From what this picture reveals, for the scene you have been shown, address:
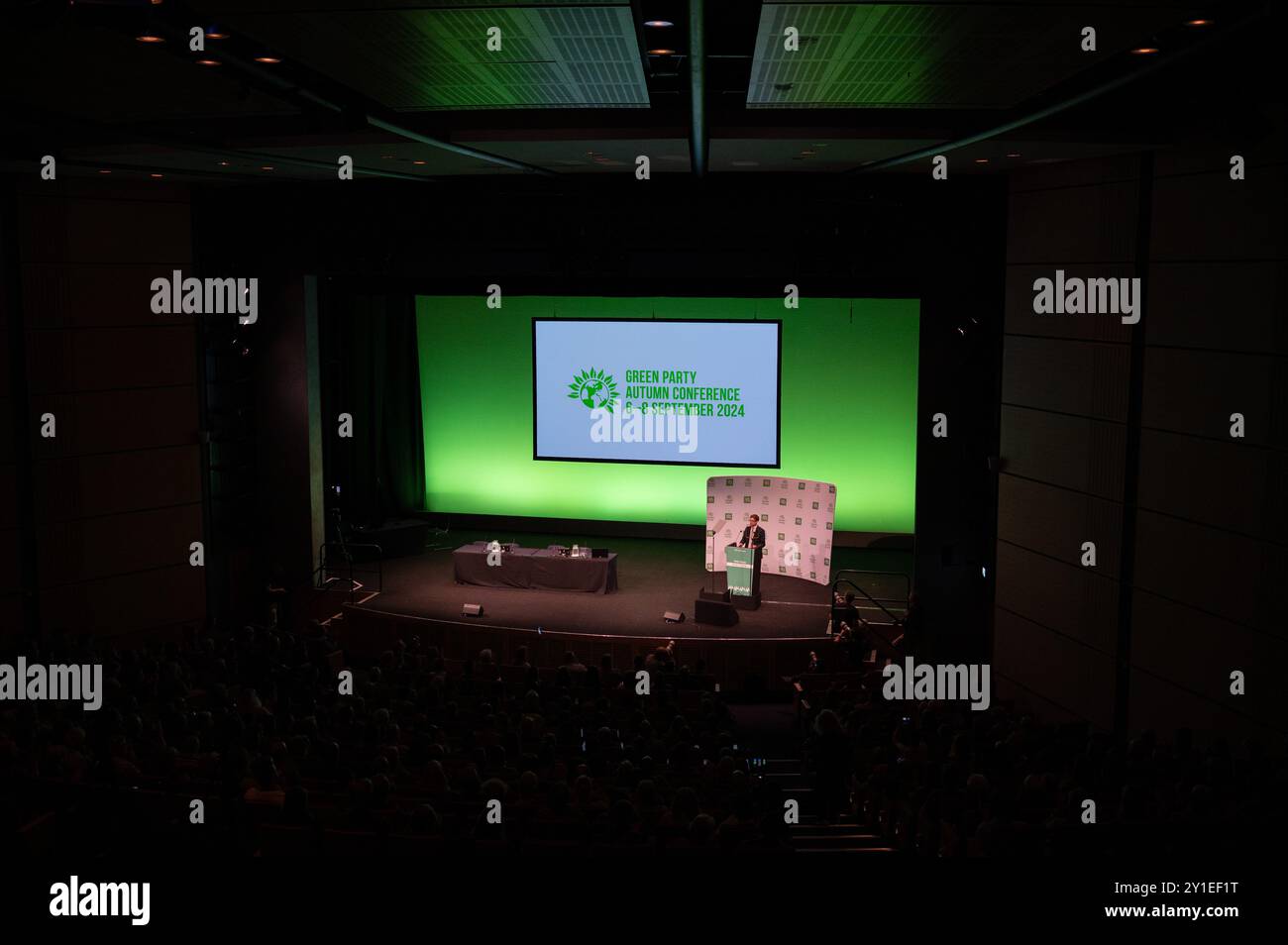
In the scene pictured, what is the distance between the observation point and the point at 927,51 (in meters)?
5.18

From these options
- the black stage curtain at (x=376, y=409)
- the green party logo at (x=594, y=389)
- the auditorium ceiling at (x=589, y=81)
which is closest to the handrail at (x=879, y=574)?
the green party logo at (x=594, y=389)

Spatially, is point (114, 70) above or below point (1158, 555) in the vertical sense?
above

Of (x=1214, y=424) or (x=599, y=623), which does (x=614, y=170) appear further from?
(x=1214, y=424)

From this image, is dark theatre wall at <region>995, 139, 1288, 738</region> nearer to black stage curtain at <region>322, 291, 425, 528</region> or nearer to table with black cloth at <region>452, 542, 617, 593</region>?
table with black cloth at <region>452, 542, 617, 593</region>

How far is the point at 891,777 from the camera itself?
23.6ft

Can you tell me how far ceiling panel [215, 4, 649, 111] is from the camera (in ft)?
15.0

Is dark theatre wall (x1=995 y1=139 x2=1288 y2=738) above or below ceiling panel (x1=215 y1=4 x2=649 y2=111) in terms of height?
below

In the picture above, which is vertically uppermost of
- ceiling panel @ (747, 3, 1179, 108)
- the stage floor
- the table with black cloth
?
ceiling panel @ (747, 3, 1179, 108)

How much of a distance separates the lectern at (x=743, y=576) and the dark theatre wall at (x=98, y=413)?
20.7ft

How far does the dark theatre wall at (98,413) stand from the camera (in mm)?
11008

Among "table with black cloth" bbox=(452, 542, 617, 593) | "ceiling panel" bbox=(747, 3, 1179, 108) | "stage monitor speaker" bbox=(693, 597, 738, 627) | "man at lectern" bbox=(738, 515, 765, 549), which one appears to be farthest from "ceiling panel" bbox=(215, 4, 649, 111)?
"table with black cloth" bbox=(452, 542, 617, 593)

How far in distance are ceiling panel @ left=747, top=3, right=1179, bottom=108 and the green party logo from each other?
28.5 ft

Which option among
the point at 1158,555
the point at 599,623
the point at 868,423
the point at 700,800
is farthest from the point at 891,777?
the point at 868,423
